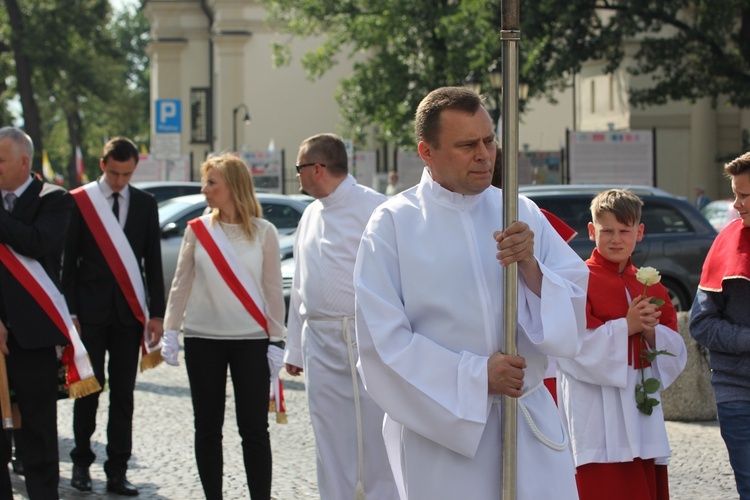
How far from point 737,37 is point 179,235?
57.2 feet

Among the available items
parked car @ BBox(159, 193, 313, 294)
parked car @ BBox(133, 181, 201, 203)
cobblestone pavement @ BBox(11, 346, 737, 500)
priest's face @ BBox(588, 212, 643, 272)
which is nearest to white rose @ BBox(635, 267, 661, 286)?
priest's face @ BBox(588, 212, 643, 272)

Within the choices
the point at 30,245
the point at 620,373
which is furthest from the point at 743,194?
the point at 30,245

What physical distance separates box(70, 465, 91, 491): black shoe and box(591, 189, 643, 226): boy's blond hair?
344cm

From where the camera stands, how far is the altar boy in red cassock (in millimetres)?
5285

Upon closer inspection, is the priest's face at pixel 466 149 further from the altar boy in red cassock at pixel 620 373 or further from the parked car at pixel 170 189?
the parked car at pixel 170 189

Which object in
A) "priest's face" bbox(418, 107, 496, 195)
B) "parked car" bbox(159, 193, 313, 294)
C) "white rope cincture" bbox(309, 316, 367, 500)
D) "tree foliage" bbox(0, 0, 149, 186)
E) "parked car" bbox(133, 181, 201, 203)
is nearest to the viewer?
"priest's face" bbox(418, 107, 496, 195)

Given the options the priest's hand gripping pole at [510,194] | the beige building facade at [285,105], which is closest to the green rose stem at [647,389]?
the priest's hand gripping pole at [510,194]

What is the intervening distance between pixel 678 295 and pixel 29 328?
9942 mm

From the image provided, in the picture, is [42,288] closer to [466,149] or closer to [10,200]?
[10,200]

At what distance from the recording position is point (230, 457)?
8.19 m

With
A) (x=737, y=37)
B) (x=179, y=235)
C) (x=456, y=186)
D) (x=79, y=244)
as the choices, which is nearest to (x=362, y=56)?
(x=737, y=37)

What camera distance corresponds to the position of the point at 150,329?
733 centimetres

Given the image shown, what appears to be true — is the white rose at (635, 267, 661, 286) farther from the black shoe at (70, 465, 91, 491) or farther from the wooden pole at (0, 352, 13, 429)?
the black shoe at (70, 465, 91, 491)

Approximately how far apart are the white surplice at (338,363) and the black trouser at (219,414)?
0.37 metres
